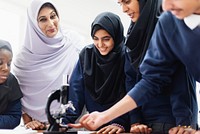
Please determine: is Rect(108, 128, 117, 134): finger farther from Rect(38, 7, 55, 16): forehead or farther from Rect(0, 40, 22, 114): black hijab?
Rect(38, 7, 55, 16): forehead

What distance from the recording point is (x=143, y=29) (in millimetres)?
1312

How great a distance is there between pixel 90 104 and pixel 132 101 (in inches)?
19.0

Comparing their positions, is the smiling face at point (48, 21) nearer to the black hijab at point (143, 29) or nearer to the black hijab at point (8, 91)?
the black hijab at point (8, 91)

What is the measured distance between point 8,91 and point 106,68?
0.66 meters

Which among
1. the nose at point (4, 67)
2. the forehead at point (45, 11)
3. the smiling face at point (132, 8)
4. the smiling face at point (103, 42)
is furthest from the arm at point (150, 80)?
the forehead at point (45, 11)

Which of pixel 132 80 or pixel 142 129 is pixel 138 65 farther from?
pixel 142 129

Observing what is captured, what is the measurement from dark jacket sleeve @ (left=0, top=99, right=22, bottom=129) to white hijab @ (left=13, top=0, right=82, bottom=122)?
3.1 inches

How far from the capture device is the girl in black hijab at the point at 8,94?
Result: 5.55 ft

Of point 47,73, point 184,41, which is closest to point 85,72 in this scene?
point 47,73

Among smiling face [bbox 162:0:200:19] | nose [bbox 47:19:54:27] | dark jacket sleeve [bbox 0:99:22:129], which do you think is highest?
nose [bbox 47:19:54:27]

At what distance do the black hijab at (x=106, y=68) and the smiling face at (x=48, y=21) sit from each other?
1.25 feet

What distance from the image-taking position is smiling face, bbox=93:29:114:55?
150 centimetres

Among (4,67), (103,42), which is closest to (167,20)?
(103,42)

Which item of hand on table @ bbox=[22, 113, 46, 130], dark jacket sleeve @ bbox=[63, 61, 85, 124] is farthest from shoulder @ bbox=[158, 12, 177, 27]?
hand on table @ bbox=[22, 113, 46, 130]
